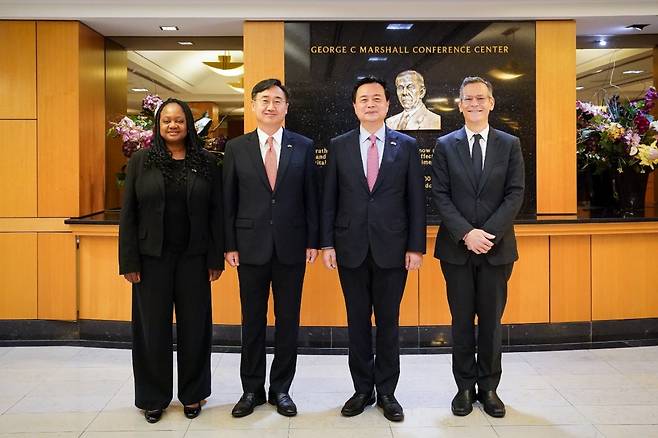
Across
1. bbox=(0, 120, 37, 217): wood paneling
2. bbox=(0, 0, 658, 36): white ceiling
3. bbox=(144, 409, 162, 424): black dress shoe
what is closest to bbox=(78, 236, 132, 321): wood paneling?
bbox=(0, 120, 37, 217): wood paneling

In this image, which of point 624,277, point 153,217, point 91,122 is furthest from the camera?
point 91,122

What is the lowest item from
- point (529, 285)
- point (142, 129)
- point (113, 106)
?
point (529, 285)

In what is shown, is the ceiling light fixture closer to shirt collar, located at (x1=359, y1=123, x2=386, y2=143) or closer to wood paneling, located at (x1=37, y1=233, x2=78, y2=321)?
wood paneling, located at (x1=37, y1=233, x2=78, y2=321)

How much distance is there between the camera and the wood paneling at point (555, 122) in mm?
5930

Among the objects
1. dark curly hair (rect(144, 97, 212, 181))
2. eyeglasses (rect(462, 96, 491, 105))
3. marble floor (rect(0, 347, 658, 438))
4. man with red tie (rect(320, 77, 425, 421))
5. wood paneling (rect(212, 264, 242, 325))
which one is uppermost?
eyeglasses (rect(462, 96, 491, 105))

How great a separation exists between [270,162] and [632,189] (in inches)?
159

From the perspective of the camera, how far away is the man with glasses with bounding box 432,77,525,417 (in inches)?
151

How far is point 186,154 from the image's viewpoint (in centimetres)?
384

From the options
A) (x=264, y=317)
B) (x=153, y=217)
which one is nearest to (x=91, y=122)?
(x=153, y=217)

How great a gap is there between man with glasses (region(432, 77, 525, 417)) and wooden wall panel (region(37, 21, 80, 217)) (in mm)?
3495

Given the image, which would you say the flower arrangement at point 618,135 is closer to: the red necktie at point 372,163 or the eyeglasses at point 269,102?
the red necktie at point 372,163

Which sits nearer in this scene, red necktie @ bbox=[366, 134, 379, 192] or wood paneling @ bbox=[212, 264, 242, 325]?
red necktie @ bbox=[366, 134, 379, 192]

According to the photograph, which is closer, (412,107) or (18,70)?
(18,70)

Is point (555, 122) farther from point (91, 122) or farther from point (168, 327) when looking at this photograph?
point (91, 122)
